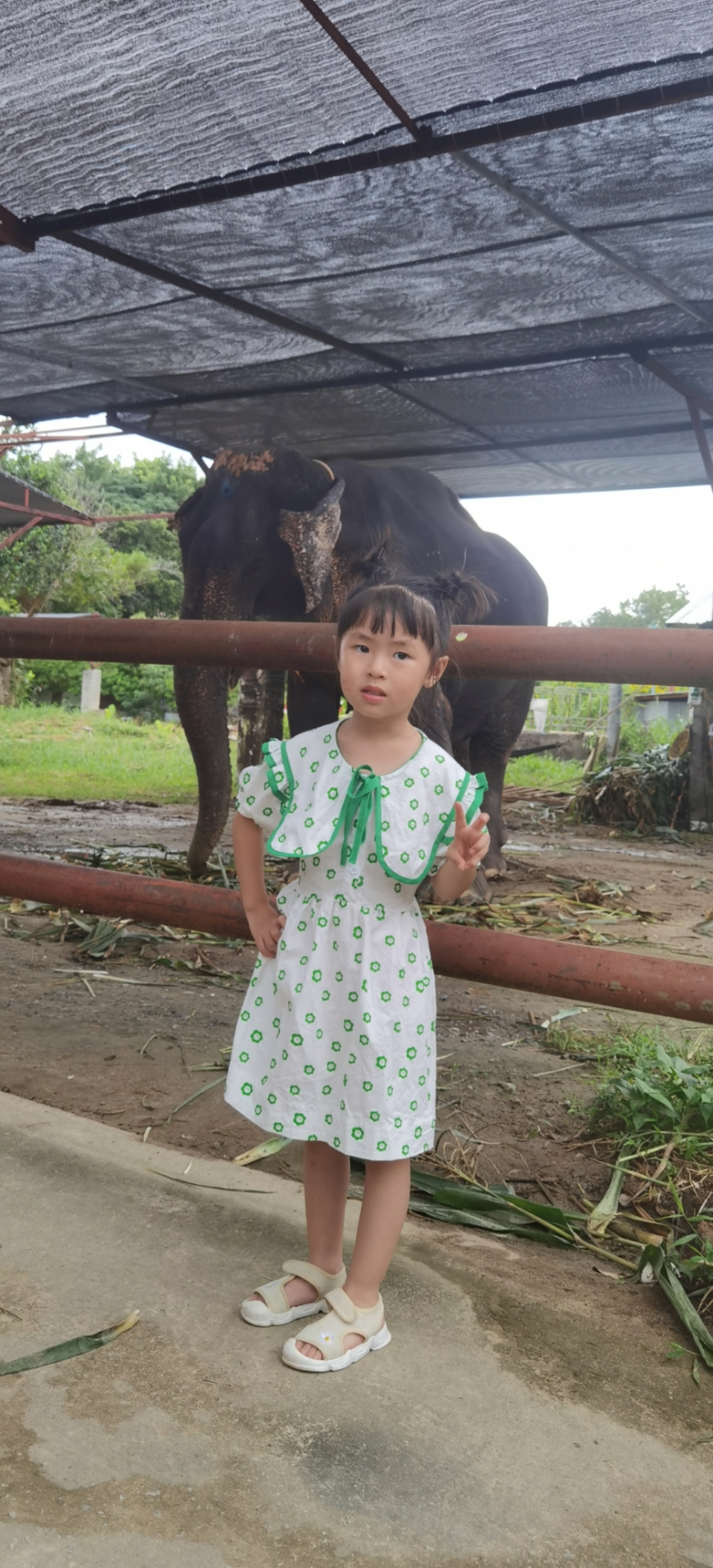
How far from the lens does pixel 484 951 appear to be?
2.15 meters

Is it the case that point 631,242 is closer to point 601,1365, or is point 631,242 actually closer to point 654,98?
point 654,98

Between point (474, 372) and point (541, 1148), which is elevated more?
point (474, 372)

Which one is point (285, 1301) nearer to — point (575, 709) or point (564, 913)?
point (564, 913)

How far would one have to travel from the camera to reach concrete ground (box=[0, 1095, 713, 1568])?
137 cm

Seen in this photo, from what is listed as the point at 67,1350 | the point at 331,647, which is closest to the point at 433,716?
the point at 331,647

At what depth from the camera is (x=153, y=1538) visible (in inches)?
53.1

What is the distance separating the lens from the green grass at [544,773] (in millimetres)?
12320

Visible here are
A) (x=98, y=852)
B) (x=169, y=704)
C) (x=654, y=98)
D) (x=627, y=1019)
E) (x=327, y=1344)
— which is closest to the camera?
(x=327, y=1344)

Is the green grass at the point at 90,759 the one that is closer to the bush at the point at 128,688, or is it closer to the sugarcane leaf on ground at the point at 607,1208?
the bush at the point at 128,688

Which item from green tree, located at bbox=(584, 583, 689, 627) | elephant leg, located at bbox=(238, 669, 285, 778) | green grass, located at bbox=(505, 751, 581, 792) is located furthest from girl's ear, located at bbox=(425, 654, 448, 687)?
green tree, located at bbox=(584, 583, 689, 627)

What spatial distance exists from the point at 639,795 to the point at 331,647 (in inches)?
304

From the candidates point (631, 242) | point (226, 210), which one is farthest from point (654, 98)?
point (226, 210)

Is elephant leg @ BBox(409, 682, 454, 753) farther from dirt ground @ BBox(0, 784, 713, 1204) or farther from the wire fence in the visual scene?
the wire fence

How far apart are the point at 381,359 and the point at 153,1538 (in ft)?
17.7
